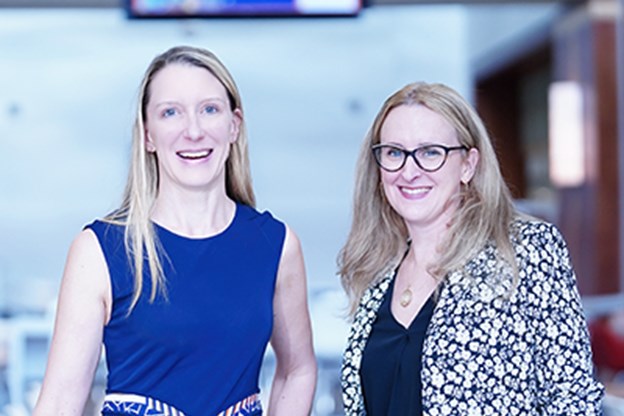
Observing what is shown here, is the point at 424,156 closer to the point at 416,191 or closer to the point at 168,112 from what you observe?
the point at 416,191

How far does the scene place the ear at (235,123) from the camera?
2.16m

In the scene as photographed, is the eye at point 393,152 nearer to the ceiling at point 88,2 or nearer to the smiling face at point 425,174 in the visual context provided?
the smiling face at point 425,174

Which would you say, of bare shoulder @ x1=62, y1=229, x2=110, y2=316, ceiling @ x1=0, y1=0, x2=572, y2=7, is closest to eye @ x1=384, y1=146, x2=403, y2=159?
bare shoulder @ x1=62, y1=229, x2=110, y2=316

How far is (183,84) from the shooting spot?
6.82 feet

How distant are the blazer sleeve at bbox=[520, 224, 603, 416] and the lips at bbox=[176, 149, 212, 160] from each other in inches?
27.5

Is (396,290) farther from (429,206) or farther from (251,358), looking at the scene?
(251,358)

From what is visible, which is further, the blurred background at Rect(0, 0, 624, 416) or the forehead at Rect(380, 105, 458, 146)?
the blurred background at Rect(0, 0, 624, 416)

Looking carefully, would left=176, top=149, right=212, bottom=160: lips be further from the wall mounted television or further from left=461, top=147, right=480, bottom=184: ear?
the wall mounted television

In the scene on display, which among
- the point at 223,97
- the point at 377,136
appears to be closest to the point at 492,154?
the point at 377,136

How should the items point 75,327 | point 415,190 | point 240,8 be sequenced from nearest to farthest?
point 75,327, point 415,190, point 240,8

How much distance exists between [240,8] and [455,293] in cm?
357

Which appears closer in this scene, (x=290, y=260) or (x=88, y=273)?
(x=88, y=273)

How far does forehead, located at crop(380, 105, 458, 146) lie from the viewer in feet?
7.10

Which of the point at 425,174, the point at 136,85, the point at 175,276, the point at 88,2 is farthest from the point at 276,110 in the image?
the point at 175,276
